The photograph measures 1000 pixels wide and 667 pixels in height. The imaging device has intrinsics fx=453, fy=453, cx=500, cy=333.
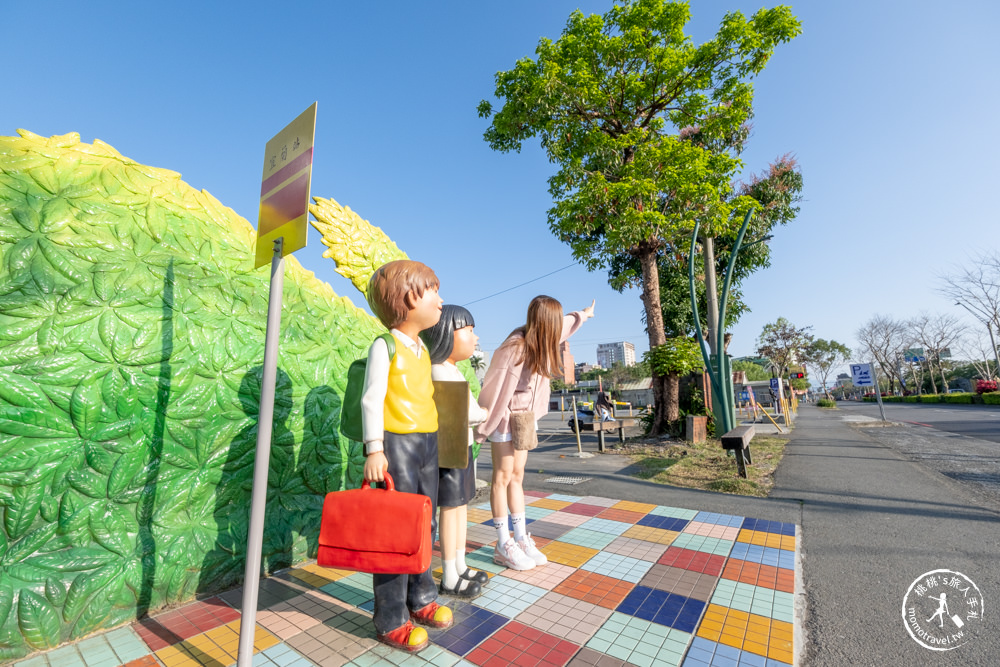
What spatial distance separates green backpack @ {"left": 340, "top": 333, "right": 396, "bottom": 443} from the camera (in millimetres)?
2018

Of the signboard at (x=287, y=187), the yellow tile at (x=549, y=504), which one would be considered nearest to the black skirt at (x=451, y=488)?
the signboard at (x=287, y=187)

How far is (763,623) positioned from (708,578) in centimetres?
52

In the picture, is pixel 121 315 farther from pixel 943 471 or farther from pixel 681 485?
pixel 943 471

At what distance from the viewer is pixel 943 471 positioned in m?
5.63

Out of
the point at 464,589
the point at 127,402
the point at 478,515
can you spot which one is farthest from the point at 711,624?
the point at 127,402

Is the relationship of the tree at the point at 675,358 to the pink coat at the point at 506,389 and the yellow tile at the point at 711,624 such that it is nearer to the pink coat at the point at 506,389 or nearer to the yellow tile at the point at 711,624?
the pink coat at the point at 506,389

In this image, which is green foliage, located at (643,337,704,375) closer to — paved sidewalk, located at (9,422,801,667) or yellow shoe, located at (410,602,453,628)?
paved sidewalk, located at (9,422,801,667)

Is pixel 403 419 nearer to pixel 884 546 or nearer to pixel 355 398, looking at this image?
pixel 355 398

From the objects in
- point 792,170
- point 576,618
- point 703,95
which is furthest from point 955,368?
point 576,618

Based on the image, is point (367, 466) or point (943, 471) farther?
point (943, 471)

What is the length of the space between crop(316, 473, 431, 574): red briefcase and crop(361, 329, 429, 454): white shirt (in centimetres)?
21

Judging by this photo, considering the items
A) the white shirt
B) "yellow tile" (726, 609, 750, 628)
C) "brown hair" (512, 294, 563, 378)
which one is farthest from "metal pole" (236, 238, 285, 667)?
"yellow tile" (726, 609, 750, 628)

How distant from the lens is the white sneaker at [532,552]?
286cm

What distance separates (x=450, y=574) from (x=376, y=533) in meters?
0.92
